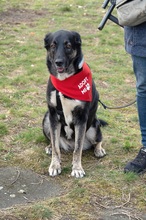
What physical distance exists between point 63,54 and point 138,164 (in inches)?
52.1

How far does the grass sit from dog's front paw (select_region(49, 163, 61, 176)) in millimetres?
58

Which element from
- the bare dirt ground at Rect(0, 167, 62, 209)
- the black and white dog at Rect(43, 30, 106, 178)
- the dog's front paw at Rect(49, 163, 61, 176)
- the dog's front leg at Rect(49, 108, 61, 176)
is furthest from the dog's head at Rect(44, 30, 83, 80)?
the bare dirt ground at Rect(0, 167, 62, 209)

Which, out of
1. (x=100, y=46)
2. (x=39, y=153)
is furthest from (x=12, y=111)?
(x=100, y=46)

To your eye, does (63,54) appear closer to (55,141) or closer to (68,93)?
(68,93)

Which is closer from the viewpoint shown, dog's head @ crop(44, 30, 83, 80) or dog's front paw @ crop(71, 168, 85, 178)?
dog's head @ crop(44, 30, 83, 80)

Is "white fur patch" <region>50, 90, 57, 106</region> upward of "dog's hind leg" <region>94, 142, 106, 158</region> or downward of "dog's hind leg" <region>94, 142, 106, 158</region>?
upward

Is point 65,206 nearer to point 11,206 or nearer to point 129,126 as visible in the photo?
point 11,206

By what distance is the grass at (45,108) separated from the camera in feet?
11.7

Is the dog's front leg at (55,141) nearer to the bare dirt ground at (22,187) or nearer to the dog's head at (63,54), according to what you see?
the bare dirt ground at (22,187)

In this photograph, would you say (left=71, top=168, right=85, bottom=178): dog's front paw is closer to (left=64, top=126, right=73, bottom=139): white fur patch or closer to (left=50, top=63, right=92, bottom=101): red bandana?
(left=64, top=126, right=73, bottom=139): white fur patch

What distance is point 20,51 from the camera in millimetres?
8344

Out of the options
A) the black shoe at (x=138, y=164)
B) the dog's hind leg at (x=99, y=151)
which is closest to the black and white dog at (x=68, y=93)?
the dog's hind leg at (x=99, y=151)

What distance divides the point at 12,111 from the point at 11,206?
2217 mm

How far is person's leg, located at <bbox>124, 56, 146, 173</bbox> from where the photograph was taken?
12.1ft
